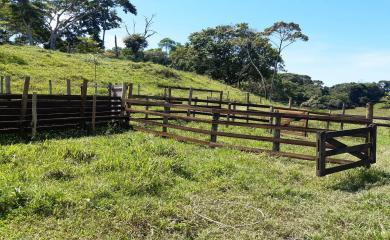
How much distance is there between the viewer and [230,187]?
7973 mm

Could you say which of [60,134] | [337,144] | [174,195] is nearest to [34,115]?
[60,134]

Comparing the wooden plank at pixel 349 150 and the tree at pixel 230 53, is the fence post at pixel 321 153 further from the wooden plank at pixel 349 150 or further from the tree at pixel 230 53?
the tree at pixel 230 53

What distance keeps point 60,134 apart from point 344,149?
827 centimetres

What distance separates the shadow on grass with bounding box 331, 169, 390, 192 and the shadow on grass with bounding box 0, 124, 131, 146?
7600 mm

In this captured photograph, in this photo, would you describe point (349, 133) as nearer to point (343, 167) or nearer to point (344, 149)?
point (344, 149)

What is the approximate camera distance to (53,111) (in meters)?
13.0

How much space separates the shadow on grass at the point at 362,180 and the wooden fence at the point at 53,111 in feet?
28.4

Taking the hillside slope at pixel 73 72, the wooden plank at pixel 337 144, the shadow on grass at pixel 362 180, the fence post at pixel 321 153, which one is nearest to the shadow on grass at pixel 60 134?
the fence post at pixel 321 153

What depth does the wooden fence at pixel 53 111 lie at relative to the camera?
462 inches

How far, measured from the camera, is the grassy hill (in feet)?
Answer: 19.2

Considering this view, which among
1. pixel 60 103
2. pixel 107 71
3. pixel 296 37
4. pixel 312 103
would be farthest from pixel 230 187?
pixel 312 103

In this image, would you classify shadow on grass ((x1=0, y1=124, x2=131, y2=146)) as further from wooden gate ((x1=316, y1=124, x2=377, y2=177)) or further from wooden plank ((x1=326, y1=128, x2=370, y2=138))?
wooden plank ((x1=326, y1=128, x2=370, y2=138))

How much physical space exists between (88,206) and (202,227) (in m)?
1.78

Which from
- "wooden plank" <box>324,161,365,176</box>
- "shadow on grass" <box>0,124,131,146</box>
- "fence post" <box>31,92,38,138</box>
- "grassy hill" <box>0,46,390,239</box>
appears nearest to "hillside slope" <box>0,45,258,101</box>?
"shadow on grass" <box>0,124,131,146</box>
